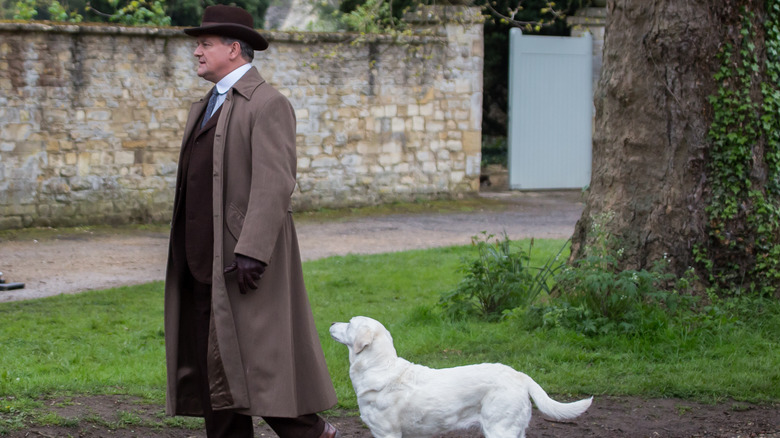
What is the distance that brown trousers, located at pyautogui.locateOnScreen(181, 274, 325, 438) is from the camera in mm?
3996

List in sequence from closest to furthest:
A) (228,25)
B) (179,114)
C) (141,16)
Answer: (228,25)
(179,114)
(141,16)

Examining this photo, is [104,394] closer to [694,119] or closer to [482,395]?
[482,395]

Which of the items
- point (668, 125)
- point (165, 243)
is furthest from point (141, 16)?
point (668, 125)

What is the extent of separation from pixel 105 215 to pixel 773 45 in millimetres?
8770

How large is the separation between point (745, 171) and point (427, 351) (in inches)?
105

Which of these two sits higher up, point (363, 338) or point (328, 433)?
point (363, 338)

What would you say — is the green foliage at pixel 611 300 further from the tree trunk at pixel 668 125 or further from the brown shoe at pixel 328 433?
Answer: the brown shoe at pixel 328 433

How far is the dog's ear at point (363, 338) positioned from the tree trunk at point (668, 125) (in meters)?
3.33

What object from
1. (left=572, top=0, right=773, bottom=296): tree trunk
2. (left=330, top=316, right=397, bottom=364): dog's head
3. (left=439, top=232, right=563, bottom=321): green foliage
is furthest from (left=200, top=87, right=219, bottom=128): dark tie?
(left=572, top=0, right=773, bottom=296): tree trunk

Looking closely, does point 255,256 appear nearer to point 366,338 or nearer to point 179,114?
point 366,338

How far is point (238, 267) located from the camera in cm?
374

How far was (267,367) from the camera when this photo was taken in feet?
12.6

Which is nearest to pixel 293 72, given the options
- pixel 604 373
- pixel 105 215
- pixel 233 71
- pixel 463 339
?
pixel 105 215

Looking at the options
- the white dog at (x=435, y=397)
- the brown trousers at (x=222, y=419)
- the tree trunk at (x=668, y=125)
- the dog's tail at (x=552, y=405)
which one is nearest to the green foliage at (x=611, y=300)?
the tree trunk at (x=668, y=125)
